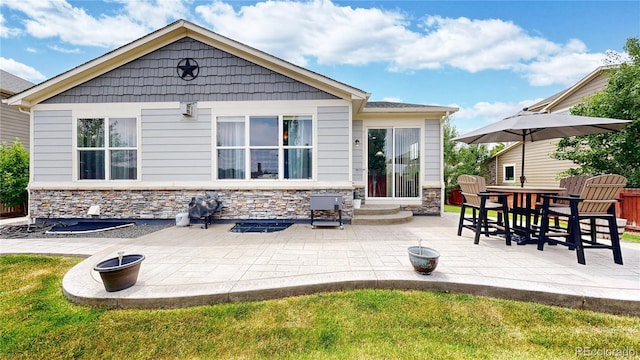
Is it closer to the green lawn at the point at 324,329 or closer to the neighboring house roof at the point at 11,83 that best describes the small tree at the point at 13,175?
the neighboring house roof at the point at 11,83

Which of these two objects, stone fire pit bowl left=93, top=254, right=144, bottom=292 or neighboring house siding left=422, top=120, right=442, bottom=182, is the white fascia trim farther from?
neighboring house siding left=422, top=120, right=442, bottom=182

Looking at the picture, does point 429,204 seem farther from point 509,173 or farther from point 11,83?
point 11,83

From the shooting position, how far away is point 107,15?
7.56 metres

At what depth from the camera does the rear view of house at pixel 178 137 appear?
6.40 m

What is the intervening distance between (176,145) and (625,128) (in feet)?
39.4

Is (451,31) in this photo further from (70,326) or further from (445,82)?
(70,326)

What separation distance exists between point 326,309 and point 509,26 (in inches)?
493

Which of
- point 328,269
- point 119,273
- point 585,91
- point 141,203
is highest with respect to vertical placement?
point 585,91

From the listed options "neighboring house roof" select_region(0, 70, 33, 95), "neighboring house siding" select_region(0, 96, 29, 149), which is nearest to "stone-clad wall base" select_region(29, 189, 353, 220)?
"neighboring house siding" select_region(0, 96, 29, 149)

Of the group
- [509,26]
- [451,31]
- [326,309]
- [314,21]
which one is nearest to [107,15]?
[314,21]

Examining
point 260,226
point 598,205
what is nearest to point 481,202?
point 598,205

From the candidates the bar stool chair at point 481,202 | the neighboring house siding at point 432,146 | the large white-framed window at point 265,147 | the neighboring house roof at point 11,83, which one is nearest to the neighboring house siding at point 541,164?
the neighboring house siding at point 432,146

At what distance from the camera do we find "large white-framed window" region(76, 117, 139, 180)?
21.4 ft

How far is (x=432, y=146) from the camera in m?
7.63
